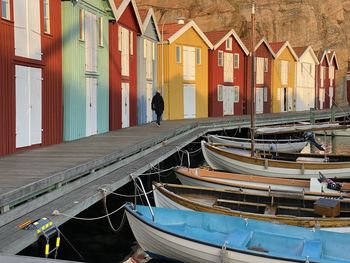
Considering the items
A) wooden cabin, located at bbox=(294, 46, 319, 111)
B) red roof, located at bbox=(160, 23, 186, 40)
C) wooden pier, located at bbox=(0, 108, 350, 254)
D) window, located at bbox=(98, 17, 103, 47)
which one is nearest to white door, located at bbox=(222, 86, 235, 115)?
red roof, located at bbox=(160, 23, 186, 40)

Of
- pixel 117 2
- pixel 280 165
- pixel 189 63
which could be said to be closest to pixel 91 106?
pixel 117 2

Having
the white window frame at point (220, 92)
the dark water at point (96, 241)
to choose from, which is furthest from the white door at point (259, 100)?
the dark water at point (96, 241)

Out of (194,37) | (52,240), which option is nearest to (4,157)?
(52,240)

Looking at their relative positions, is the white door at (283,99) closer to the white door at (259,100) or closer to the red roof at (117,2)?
the white door at (259,100)

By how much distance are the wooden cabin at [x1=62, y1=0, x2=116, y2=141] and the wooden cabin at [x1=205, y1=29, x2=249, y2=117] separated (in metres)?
18.6

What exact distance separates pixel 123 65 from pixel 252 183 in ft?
41.3

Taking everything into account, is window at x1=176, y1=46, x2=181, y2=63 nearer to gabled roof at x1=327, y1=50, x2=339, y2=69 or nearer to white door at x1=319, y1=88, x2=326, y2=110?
white door at x1=319, y1=88, x2=326, y2=110

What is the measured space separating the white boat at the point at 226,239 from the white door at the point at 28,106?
254 inches

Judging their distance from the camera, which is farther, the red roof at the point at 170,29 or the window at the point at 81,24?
the red roof at the point at 170,29

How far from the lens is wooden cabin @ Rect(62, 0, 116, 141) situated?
62.5 ft

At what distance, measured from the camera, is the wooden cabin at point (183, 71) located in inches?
1425

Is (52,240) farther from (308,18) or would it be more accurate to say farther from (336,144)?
(308,18)

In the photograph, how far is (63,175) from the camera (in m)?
10.5

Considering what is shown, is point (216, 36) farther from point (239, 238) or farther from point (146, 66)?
point (239, 238)
